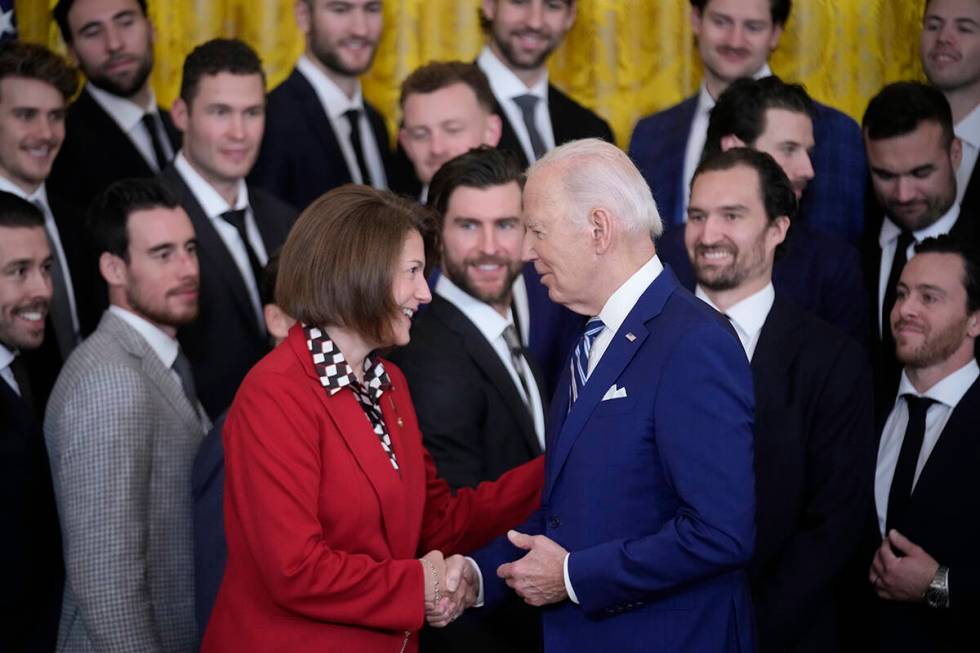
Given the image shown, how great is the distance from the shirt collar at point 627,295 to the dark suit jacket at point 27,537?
1.65m

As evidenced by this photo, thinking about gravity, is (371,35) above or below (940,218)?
above

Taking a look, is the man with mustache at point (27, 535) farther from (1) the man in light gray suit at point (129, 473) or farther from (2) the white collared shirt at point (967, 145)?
(2) the white collared shirt at point (967, 145)

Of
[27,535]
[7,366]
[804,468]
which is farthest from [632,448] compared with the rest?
[7,366]

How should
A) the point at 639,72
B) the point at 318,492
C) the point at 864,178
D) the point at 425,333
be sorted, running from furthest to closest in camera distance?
1. the point at 639,72
2. the point at 864,178
3. the point at 425,333
4. the point at 318,492

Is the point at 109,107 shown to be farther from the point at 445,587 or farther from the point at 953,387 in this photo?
the point at 953,387

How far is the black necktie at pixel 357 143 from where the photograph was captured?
16.8ft

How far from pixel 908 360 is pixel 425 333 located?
4.75ft

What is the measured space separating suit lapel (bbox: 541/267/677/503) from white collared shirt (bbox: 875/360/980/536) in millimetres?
1487

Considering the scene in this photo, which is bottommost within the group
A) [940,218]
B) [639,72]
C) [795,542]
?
[795,542]

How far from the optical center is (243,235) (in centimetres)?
452

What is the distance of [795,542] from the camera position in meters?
3.36

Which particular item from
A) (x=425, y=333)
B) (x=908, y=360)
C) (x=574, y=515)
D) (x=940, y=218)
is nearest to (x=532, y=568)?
(x=574, y=515)

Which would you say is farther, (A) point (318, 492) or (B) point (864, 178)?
(B) point (864, 178)

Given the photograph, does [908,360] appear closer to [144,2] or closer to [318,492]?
[318,492]
